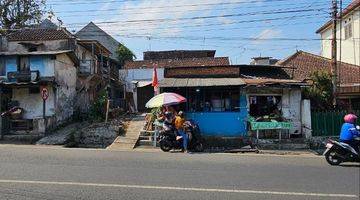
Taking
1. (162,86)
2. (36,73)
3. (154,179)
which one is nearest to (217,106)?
(162,86)

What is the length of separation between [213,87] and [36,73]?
990cm

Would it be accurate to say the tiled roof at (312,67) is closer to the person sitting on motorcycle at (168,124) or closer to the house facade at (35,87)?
the person sitting on motorcycle at (168,124)

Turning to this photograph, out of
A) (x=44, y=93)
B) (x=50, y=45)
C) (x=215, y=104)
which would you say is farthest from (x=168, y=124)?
(x=50, y=45)

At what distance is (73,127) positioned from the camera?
90.2ft

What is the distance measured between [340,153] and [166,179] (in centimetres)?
672

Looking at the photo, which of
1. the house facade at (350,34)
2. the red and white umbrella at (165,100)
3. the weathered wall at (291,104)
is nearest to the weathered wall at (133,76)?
the house facade at (350,34)

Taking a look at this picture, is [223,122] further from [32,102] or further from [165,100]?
[32,102]

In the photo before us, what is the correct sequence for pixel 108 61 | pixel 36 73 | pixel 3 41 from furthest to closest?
pixel 108 61 → pixel 3 41 → pixel 36 73

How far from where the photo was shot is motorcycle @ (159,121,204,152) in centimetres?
2036

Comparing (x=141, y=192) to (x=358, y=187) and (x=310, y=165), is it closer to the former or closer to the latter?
(x=358, y=187)

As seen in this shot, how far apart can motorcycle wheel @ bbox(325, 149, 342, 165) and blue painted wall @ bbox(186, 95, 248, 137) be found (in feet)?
30.1

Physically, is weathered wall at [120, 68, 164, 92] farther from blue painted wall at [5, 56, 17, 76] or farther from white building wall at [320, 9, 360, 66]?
blue painted wall at [5, 56, 17, 76]

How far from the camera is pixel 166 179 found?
37.0 feet

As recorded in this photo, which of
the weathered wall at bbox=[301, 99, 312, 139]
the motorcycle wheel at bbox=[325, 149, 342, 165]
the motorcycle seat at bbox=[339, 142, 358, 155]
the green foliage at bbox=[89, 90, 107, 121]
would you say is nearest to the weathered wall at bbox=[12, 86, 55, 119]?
the green foliage at bbox=[89, 90, 107, 121]
